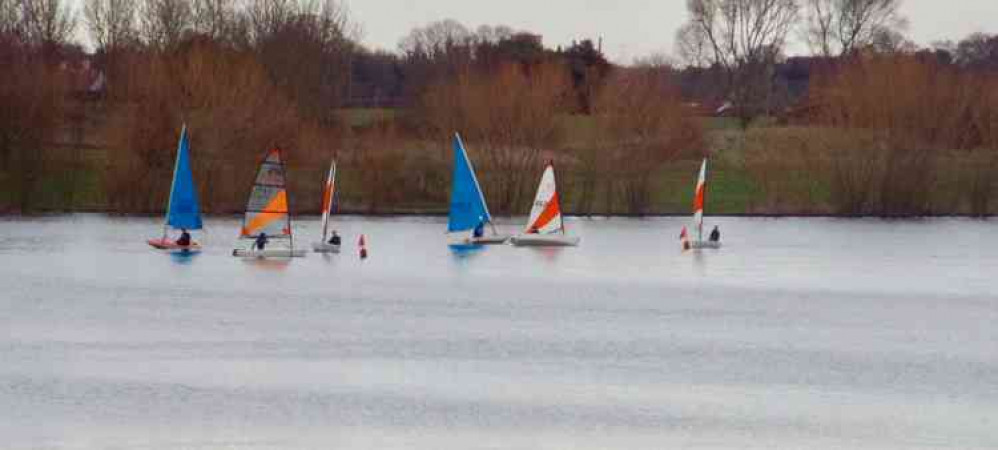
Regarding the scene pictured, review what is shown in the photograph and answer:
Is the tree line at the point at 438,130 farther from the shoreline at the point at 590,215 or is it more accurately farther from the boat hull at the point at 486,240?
the boat hull at the point at 486,240

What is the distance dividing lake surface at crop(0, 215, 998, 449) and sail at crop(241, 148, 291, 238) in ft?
3.65

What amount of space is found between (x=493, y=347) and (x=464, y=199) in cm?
2000

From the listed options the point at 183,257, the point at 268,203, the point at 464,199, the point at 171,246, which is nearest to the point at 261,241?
the point at 268,203

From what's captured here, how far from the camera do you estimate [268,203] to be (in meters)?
46.8

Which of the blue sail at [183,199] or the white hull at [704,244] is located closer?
the blue sail at [183,199]

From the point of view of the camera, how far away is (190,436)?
22406 mm

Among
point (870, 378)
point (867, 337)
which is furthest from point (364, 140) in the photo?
point (870, 378)

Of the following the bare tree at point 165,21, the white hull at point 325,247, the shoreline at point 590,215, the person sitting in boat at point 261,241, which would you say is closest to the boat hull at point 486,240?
the white hull at point 325,247

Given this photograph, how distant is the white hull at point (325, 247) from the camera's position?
49031 millimetres

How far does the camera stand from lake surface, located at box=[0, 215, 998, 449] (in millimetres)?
23516

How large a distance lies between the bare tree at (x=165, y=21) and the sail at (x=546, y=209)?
110 ft

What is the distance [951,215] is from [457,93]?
19976mm

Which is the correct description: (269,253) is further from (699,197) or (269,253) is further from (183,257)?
(699,197)

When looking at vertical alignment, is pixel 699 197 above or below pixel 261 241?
above
